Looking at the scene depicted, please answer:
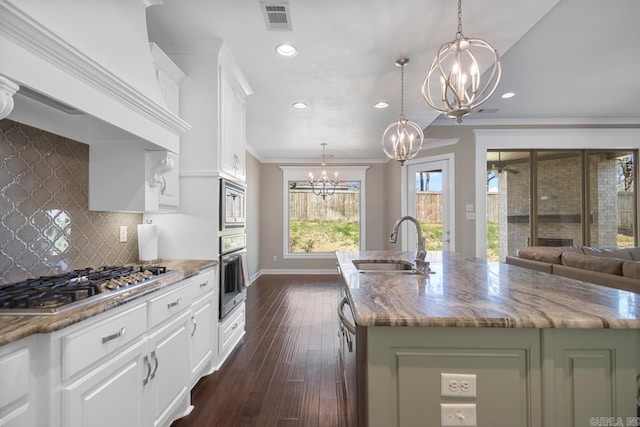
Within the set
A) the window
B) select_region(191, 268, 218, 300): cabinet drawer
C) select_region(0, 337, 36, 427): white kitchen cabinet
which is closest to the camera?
select_region(0, 337, 36, 427): white kitchen cabinet

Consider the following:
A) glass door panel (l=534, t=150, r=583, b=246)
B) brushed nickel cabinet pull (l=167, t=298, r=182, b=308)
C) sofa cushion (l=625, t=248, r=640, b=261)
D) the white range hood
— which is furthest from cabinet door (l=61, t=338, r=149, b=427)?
glass door panel (l=534, t=150, r=583, b=246)

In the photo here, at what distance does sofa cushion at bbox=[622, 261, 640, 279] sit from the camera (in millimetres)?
2242

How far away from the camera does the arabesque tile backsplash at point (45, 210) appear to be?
54.4 inches

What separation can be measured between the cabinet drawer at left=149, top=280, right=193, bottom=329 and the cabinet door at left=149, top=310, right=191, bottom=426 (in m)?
0.05

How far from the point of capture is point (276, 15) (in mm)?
2006

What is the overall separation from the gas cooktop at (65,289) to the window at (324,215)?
515 centimetres

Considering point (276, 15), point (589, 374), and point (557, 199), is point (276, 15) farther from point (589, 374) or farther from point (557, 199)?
point (557, 199)

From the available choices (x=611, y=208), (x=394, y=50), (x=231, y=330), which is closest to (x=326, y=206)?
(x=231, y=330)

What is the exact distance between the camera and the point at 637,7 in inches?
88.0

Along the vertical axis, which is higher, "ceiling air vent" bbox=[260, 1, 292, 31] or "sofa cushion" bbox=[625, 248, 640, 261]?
"ceiling air vent" bbox=[260, 1, 292, 31]

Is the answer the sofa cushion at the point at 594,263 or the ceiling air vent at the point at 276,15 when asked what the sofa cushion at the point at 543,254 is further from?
the ceiling air vent at the point at 276,15

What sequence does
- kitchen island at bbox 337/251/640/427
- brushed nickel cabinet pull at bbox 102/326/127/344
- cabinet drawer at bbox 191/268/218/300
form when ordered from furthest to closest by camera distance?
cabinet drawer at bbox 191/268/218/300 → brushed nickel cabinet pull at bbox 102/326/127/344 → kitchen island at bbox 337/251/640/427

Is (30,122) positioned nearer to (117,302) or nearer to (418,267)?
(117,302)

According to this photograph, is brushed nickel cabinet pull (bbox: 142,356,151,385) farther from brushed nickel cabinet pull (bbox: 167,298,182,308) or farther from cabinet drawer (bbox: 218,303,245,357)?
cabinet drawer (bbox: 218,303,245,357)
